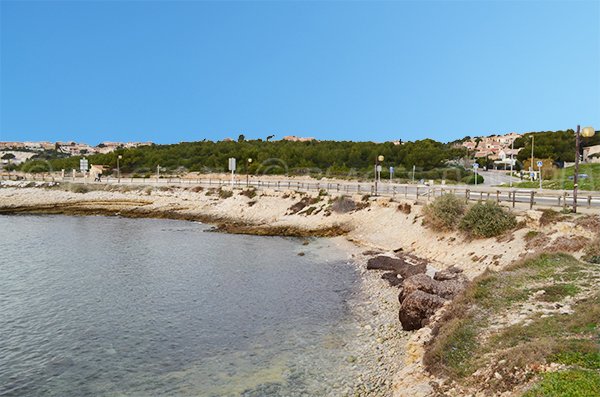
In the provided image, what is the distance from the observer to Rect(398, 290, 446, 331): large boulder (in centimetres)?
1362

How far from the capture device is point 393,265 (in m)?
23.0

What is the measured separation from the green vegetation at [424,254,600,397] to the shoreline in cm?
84

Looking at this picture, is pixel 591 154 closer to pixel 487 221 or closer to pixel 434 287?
pixel 487 221

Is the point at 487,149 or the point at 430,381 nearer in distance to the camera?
the point at 430,381

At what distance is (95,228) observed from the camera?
136 feet

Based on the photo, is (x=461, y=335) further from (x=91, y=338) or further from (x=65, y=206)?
(x=65, y=206)

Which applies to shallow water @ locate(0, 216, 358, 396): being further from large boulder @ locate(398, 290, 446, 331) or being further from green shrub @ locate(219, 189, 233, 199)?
green shrub @ locate(219, 189, 233, 199)

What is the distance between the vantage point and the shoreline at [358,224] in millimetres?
13098

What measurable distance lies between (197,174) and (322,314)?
3180 inches

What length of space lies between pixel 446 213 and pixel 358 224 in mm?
9771

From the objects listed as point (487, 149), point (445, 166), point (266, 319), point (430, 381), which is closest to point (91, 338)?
point (266, 319)

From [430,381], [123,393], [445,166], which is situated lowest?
[123,393]

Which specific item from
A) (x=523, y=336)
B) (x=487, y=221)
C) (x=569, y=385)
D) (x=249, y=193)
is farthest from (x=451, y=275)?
(x=249, y=193)

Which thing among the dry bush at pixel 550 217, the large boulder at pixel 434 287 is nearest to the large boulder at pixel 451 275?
the large boulder at pixel 434 287
